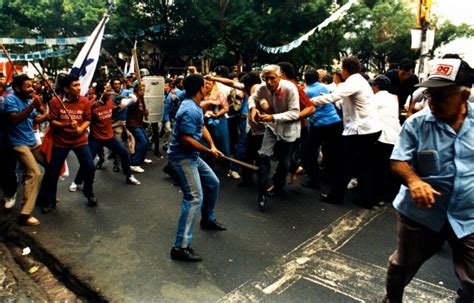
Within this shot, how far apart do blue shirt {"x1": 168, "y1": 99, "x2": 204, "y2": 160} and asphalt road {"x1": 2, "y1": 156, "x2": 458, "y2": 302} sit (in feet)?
3.25

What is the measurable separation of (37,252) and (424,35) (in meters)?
9.49

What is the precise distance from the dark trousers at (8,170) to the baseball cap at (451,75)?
463 centimetres

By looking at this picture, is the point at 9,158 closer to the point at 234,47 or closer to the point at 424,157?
the point at 424,157

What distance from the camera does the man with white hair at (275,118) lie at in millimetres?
4742

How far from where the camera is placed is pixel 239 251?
3.85 metres

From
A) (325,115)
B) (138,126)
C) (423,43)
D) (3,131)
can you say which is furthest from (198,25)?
(3,131)

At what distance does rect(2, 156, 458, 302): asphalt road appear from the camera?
3152mm

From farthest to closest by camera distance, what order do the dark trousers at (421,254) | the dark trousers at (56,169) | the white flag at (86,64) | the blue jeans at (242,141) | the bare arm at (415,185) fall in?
the blue jeans at (242,141) < the white flag at (86,64) < the dark trousers at (56,169) < the dark trousers at (421,254) < the bare arm at (415,185)

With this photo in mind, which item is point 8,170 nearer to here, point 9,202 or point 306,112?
point 9,202

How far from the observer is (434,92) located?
2.22m

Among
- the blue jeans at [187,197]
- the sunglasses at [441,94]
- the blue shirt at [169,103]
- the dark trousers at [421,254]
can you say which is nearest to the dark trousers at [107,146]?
the blue shirt at [169,103]

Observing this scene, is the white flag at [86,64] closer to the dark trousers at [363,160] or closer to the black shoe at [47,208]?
the black shoe at [47,208]

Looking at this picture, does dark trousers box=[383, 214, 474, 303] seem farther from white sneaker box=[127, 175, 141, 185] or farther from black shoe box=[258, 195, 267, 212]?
white sneaker box=[127, 175, 141, 185]

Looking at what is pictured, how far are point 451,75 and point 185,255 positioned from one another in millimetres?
2637
